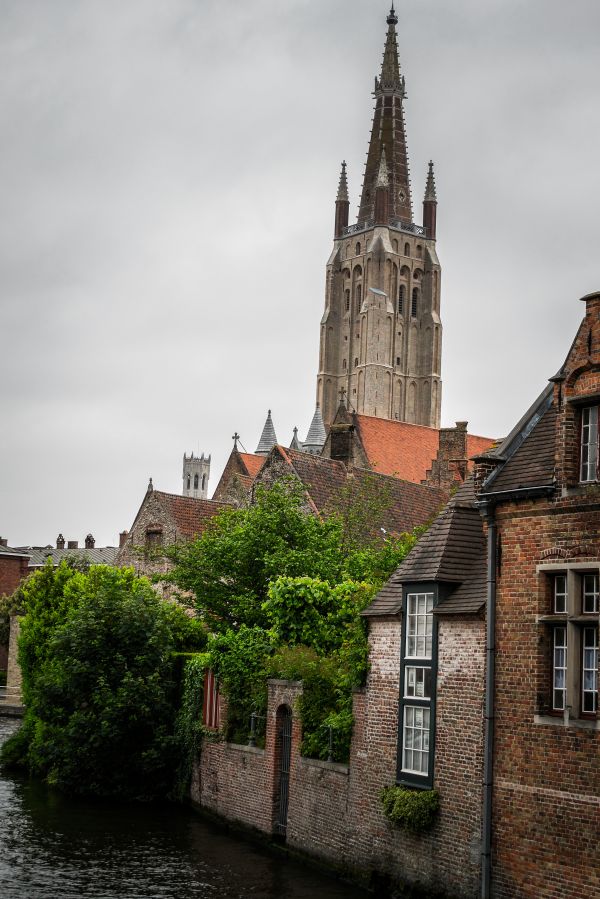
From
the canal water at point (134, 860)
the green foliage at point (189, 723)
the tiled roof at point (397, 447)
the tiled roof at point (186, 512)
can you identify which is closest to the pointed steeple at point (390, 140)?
the tiled roof at point (397, 447)

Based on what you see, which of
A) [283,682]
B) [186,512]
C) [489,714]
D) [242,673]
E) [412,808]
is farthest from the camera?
[186,512]

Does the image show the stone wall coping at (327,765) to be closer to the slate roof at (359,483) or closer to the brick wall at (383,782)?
the brick wall at (383,782)

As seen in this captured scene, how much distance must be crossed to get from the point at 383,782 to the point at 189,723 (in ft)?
35.7

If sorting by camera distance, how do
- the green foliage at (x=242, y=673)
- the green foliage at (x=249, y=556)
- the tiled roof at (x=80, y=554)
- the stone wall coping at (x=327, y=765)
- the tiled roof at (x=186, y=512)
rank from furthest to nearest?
the tiled roof at (x=80, y=554) → the tiled roof at (x=186, y=512) → the green foliage at (x=249, y=556) → the green foliage at (x=242, y=673) → the stone wall coping at (x=327, y=765)

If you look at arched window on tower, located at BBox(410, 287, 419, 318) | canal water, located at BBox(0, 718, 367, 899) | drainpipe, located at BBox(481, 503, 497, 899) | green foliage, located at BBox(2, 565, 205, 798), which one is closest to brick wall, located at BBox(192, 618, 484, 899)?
drainpipe, located at BBox(481, 503, 497, 899)

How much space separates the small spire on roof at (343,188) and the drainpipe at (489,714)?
130 meters

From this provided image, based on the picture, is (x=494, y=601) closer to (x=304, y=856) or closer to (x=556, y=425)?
(x=556, y=425)

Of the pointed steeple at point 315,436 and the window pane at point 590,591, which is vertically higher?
A: the pointed steeple at point 315,436

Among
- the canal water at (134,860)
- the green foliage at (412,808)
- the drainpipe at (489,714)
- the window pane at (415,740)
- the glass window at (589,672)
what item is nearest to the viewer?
the glass window at (589,672)

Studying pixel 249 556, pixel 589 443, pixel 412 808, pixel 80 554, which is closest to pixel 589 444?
pixel 589 443

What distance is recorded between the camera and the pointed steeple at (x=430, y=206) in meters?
144

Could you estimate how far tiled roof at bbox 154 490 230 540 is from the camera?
50.4 meters

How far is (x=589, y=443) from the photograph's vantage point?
18734mm

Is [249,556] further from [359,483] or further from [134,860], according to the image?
[359,483]
